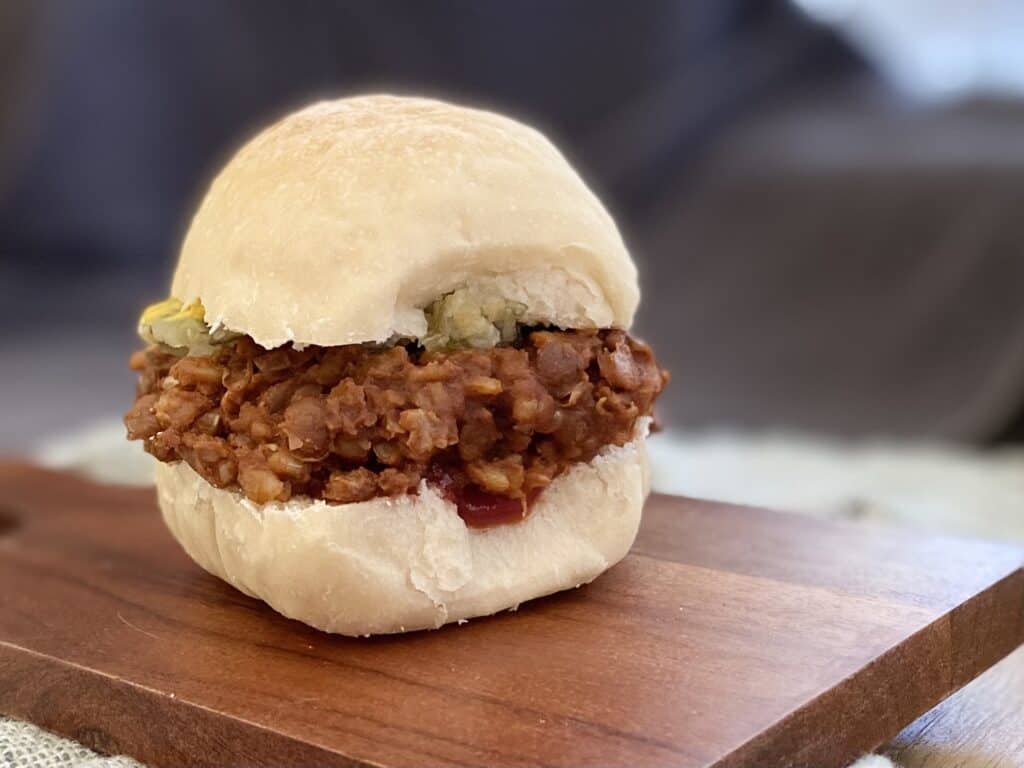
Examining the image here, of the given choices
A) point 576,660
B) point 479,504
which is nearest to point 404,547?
point 479,504

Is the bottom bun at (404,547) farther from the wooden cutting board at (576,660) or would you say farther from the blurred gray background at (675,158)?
the blurred gray background at (675,158)

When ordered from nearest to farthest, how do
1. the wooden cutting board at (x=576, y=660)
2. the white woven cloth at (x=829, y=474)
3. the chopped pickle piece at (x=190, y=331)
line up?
the wooden cutting board at (x=576, y=660)
the chopped pickle piece at (x=190, y=331)
the white woven cloth at (x=829, y=474)

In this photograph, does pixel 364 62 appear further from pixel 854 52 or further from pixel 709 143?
pixel 854 52

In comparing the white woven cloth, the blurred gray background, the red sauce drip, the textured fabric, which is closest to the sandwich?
the red sauce drip

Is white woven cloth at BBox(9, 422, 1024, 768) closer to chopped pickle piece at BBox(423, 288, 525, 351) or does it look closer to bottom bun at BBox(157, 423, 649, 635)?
bottom bun at BBox(157, 423, 649, 635)

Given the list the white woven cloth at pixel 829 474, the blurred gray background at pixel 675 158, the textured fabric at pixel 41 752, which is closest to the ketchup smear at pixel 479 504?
the textured fabric at pixel 41 752

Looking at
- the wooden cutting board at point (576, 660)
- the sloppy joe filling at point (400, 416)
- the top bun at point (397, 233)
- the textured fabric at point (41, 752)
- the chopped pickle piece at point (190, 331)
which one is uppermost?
the top bun at point (397, 233)

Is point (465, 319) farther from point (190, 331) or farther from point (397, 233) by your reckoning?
point (190, 331)
